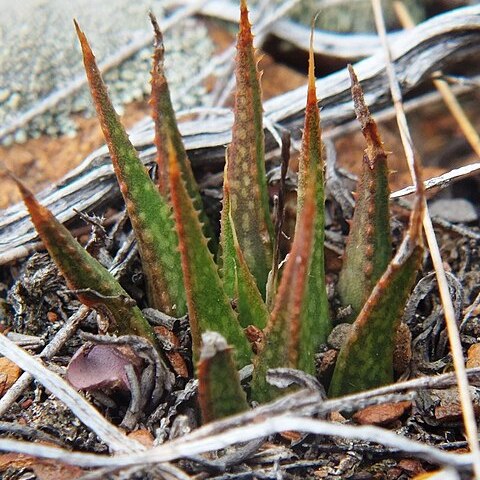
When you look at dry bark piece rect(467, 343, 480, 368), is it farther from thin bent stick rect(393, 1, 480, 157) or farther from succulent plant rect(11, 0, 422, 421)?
thin bent stick rect(393, 1, 480, 157)

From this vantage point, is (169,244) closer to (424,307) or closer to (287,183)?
(287,183)

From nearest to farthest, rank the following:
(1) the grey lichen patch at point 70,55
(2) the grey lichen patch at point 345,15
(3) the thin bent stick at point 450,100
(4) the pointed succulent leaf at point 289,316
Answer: (4) the pointed succulent leaf at point 289,316
(3) the thin bent stick at point 450,100
(1) the grey lichen patch at point 70,55
(2) the grey lichen patch at point 345,15

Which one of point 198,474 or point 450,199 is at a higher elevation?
point 450,199

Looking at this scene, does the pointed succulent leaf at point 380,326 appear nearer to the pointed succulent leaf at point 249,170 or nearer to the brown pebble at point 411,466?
the brown pebble at point 411,466

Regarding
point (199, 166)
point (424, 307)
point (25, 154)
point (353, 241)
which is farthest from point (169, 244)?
point (25, 154)

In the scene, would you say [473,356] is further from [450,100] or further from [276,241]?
[450,100]

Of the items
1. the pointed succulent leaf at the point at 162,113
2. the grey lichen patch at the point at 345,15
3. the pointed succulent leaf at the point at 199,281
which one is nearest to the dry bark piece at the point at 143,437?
the pointed succulent leaf at the point at 199,281
